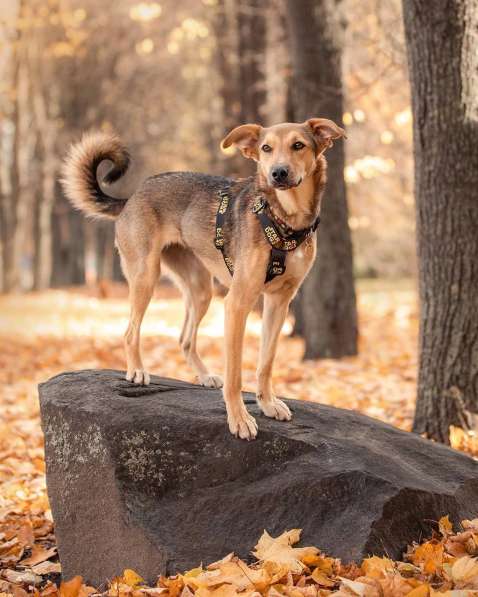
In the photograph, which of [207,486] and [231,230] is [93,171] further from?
[207,486]

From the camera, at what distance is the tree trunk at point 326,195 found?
944 cm

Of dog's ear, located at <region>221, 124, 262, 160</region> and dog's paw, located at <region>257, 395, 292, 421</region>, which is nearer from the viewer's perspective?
dog's paw, located at <region>257, 395, 292, 421</region>

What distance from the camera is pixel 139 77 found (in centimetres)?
2920

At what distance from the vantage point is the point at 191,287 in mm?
5793

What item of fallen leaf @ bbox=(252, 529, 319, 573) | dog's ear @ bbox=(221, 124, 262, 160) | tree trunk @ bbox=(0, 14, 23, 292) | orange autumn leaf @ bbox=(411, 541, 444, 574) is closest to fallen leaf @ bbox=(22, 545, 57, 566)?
fallen leaf @ bbox=(252, 529, 319, 573)

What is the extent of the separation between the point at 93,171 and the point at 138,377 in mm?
1814

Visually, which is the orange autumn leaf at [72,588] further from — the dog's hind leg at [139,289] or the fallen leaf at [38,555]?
the dog's hind leg at [139,289]

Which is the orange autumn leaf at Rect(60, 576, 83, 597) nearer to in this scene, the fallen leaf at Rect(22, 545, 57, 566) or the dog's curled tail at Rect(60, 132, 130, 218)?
the fallen leaf at Rect(22, 545, 57, 566)

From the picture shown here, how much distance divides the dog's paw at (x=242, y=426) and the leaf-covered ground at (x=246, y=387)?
0.63m

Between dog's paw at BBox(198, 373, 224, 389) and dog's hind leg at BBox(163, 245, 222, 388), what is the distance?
21 centimetres

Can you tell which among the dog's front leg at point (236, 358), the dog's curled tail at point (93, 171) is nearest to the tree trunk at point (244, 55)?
the dog's curled tail at point (93, 171)

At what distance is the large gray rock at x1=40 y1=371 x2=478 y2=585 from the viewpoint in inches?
154

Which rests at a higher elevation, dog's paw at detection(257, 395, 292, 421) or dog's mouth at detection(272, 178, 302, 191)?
dog's mouth at detection(272, 178, 302, 191)

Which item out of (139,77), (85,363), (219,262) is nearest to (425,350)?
(219,262)
